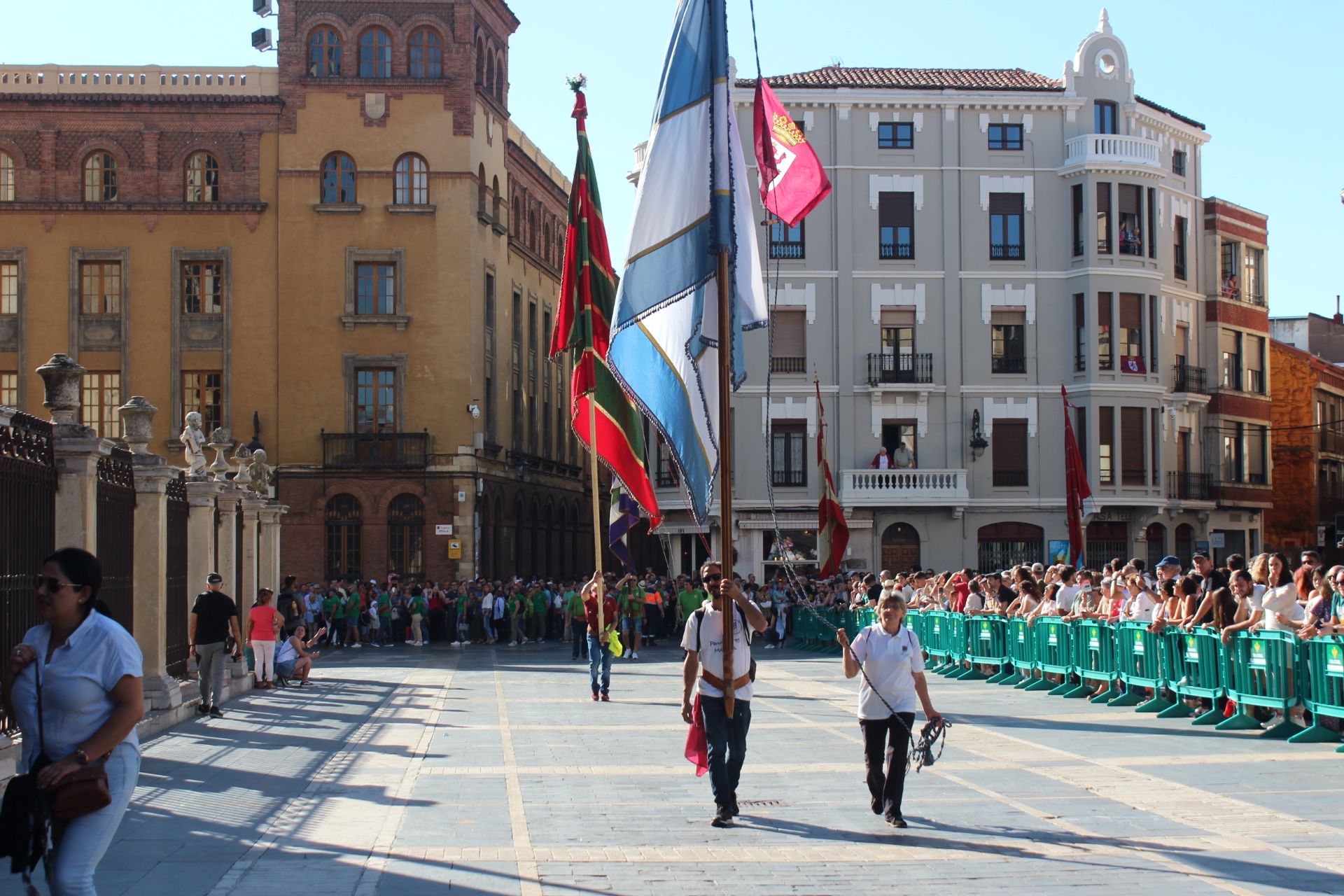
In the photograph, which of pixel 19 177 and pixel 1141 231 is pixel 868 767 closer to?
pixel 1141 231

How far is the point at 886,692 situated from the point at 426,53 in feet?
138

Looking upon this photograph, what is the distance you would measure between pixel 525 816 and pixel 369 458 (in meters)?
38.2

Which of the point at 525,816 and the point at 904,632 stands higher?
the point at 904,632

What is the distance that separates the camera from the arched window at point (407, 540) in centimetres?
4878

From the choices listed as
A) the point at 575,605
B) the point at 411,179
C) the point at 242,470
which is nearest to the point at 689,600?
the point at 575,605

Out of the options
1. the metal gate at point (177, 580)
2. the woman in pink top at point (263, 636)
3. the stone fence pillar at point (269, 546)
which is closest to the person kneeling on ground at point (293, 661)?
the woman in pink top at point (263, 636)

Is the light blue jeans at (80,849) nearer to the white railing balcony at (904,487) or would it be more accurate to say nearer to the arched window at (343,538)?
the white railing balcony at (904,487)

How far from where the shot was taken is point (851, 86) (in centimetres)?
4691

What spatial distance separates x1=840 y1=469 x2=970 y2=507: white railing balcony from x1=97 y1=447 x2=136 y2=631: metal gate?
97.5 feet

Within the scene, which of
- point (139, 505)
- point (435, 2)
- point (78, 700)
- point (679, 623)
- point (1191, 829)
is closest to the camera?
point (78, 700)

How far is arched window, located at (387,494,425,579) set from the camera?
48.8 meters

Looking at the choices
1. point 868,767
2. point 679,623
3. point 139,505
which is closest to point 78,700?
point 868,767

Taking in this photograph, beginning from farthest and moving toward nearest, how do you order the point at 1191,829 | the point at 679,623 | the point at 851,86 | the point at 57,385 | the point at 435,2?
1. the point at 435,2
2. the point at 851,86
3. the point at 679,623
4. the point at 57,385
5. the point at 1191,829

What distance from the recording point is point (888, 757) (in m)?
11.3
